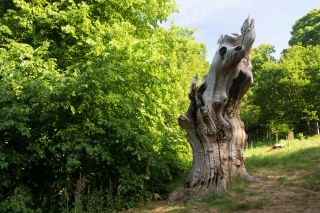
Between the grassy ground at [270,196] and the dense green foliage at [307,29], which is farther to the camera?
the dense green foliage at [307,29]

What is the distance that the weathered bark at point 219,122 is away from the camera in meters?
10.2

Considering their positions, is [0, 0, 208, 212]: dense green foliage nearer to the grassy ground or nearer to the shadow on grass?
the grassy ground

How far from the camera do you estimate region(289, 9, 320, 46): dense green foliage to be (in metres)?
47.4

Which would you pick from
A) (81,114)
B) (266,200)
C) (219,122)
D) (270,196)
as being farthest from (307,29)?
(81,114)

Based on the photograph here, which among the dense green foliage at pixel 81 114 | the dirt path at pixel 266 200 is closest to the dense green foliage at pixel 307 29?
the dense green foliage at pixel 81 114

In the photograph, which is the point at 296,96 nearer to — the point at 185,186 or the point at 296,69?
the point at 296,69

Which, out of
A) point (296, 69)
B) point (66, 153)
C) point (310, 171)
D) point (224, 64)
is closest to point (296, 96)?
point (296, 69)

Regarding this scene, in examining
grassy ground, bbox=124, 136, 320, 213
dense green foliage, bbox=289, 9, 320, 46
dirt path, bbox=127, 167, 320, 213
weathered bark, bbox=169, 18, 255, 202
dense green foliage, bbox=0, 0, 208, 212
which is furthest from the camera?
dense green foliage, bbox=289, 9, 320, 46

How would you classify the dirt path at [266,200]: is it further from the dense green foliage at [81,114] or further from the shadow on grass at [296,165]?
the dense green foliage at [81,114]

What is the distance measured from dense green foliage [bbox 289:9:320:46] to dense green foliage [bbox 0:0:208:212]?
39.4 metres

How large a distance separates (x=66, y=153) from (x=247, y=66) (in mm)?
6069

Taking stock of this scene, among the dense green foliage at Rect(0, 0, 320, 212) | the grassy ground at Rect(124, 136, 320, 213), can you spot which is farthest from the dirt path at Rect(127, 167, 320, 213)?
the dense green foliage at Rect(0, 0, 320, 212)

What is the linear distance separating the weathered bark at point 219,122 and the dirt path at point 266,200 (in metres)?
0.62

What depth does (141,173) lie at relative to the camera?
10672mm
